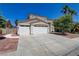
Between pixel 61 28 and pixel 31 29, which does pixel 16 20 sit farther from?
Result: pixel 61 28

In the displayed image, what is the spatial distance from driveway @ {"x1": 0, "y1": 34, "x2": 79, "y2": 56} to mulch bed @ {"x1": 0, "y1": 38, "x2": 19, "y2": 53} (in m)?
0.18

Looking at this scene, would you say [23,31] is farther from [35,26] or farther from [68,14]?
[68,14]

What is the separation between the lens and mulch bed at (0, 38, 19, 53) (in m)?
7.19

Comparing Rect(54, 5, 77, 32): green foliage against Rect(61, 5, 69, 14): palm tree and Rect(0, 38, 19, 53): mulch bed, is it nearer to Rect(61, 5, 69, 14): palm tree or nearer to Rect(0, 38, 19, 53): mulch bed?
Rect(61, 5, 69, 14): palm tree

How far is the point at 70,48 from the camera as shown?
739 cm

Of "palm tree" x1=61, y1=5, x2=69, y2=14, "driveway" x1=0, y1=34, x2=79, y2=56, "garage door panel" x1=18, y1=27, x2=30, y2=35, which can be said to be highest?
"palm tree" x1=61, y1=5, x2=69, y2=14

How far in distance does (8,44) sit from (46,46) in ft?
4.83

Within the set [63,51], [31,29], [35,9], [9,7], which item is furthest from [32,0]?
[63,51]

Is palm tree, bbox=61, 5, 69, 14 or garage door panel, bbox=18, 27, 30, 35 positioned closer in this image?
palm tree, bbox=61, 5, 69, 14

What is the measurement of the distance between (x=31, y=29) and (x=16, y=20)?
0.92m

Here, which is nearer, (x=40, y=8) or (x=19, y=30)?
(x=40, y=8)

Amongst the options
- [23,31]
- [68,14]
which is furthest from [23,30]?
[68,14]

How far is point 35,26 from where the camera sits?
8.03m

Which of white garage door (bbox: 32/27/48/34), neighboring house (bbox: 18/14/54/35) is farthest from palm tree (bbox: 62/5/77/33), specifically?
white garage door (bbox: 32/27/48/34)
